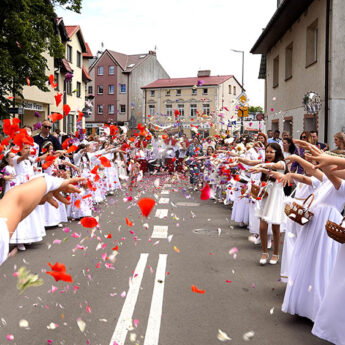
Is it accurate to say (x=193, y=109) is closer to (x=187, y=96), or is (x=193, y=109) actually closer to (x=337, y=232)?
(x=187, y=96)

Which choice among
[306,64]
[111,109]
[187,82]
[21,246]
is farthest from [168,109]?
[21,246]

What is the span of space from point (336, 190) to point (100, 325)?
262 cm

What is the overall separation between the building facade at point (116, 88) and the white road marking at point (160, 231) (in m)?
58.9

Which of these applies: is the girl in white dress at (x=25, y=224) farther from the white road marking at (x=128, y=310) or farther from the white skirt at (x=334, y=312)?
the white skirt at (x=334, y=312)

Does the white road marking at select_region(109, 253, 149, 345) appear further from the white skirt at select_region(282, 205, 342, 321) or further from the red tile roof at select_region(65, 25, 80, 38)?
the red tile roof at select_region(65, 25, 80, 38)

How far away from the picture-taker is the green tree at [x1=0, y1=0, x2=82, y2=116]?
17688 millimetres

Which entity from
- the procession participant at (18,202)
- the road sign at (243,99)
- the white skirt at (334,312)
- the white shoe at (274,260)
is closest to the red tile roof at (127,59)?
the road sign at (243,99)

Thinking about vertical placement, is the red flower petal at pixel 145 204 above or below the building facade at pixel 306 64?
below

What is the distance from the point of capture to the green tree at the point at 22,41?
696 inches

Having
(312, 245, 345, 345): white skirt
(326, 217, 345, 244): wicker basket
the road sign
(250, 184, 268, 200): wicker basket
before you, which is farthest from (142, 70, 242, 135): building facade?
(326, 217, 345, 244): wicker basket

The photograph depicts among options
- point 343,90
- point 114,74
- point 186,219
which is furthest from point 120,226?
point 114,74

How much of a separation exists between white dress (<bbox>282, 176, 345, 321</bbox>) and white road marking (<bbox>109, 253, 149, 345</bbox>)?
63.8 inches

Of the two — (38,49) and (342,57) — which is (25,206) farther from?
(38,49)

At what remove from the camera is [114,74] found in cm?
6969
